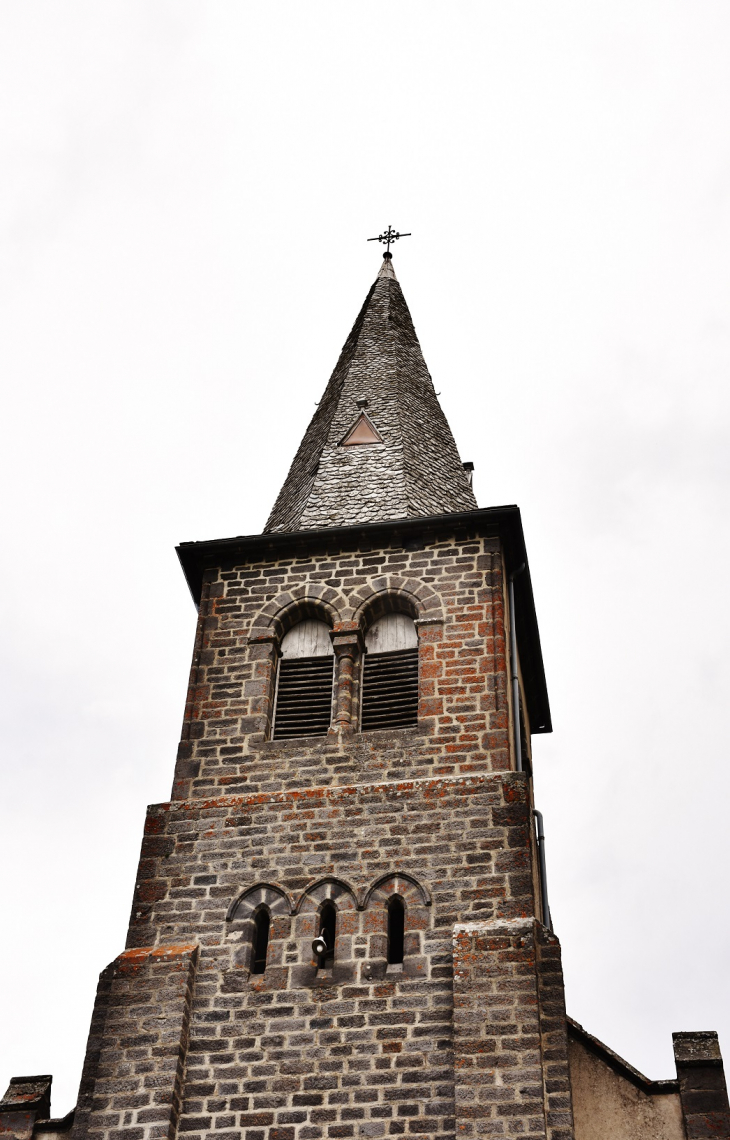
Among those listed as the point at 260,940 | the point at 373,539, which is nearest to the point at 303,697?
the point at 373,539

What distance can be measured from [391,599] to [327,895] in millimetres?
3928

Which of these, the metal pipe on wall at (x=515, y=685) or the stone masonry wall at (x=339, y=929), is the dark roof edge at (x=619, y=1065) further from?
the metal pipe on wall at (x=515, y=685)

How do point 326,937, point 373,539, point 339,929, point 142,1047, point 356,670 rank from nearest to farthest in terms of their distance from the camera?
point 142,1047, point 339,929, point 326,937, point 356,670, point 373,539

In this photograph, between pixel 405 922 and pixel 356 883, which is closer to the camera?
pixel 405 922

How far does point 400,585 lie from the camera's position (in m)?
16.8

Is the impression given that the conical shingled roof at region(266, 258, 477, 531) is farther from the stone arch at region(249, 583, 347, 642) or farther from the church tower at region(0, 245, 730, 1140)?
the stone arch at region(249, 583, 347, 642)

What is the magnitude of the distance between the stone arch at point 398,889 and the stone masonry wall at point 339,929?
0.01 metres

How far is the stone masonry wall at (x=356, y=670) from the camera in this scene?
49.5 ft

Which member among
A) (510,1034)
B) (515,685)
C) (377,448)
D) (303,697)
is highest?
(377,448)

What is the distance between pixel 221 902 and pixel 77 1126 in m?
2.40

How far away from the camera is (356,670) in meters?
16.2

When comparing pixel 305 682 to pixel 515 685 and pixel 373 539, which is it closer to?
pixel 373 539

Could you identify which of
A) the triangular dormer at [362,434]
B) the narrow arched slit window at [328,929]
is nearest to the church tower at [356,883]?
the narrow arched slit window at [328,929]

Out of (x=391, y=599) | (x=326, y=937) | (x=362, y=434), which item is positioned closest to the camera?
(x=326, y=937)
